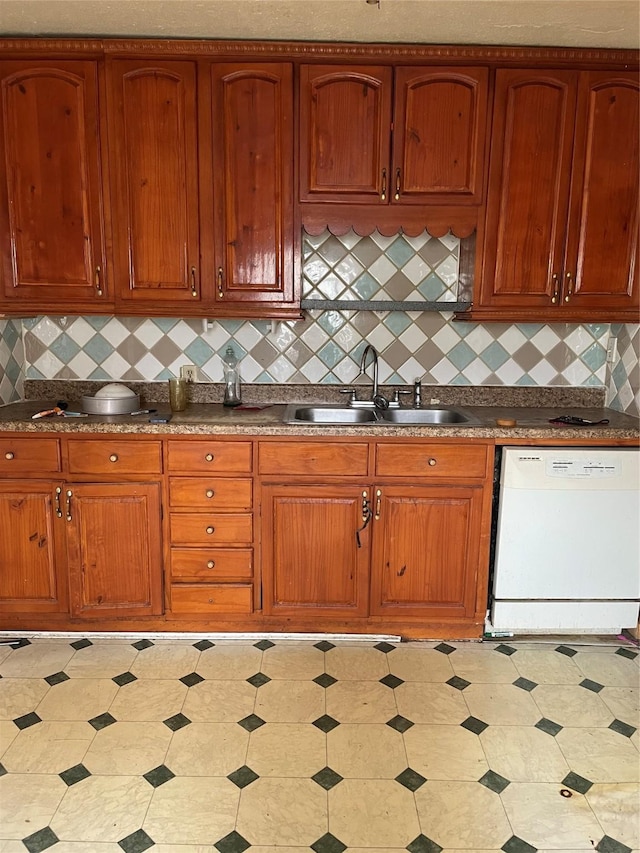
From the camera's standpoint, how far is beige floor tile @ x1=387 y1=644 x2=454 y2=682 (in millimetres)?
2588

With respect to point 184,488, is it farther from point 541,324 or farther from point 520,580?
point 541,324

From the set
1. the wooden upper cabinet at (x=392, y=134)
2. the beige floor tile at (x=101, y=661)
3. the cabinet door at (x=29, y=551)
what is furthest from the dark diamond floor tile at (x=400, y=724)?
the wooden upper cabinet at (x=392, y=134)

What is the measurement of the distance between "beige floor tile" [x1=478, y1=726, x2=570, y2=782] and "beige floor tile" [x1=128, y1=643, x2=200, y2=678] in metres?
1.16

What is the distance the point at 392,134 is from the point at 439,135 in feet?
0.64

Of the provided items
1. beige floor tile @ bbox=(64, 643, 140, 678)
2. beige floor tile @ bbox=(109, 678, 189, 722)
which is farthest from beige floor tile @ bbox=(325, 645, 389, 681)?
beige floor tile @ bbox=(64, 643, 140, 678)

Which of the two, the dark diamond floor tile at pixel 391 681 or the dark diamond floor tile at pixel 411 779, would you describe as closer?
the dark diamond floor tile at pixel 411 779

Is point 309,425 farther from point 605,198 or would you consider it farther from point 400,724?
point 605,198

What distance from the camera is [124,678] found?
8.36 feet

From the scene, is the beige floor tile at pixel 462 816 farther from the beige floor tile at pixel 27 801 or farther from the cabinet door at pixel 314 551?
the beige floor tile at pixel 27 801

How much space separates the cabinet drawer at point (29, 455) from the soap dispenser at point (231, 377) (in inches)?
31.5

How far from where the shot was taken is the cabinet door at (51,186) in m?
2.71

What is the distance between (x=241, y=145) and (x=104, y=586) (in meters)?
1.95

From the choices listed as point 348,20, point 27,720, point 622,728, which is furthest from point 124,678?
point 348,20

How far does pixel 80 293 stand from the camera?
2861mm
